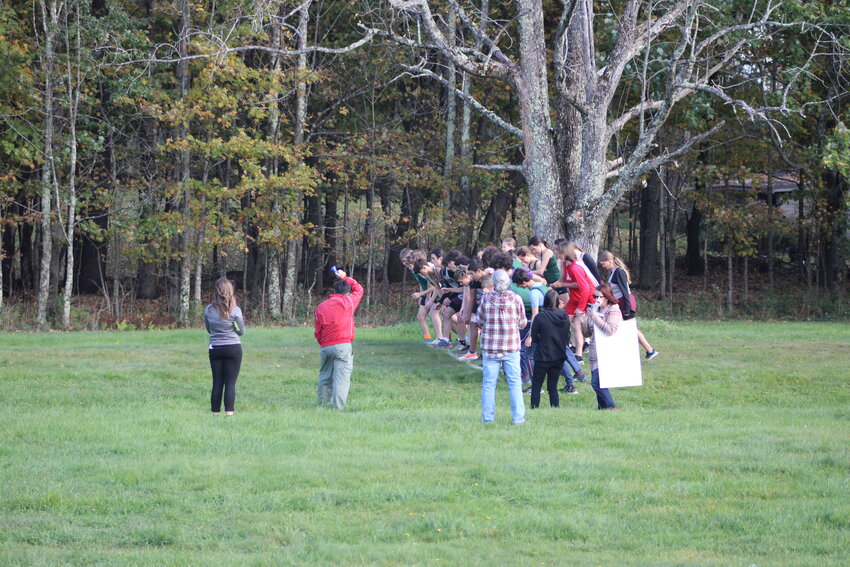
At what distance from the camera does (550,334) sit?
38.2 ft

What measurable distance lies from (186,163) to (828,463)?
68.8 feet

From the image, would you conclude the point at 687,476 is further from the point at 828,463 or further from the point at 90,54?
the point at 90,54

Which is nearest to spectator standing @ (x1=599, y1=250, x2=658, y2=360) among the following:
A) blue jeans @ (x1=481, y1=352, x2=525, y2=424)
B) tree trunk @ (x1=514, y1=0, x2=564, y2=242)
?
blue jeans @ (x1=481, y1=352, x2=525, y2=424)

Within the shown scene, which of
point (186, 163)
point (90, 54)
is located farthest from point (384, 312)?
point (90, 54)

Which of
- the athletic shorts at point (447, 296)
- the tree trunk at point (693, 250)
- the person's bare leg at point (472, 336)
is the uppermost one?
the tree trunk at point (693, 250)

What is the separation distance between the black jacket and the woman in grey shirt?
11.3 ft

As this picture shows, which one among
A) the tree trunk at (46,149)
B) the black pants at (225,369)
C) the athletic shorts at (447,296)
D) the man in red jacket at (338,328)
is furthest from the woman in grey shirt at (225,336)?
the tree trunk at (46,149)

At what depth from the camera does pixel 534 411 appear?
38.8ft

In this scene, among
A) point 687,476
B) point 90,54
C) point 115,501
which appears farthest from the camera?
point 90,54

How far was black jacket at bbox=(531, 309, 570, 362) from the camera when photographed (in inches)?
458

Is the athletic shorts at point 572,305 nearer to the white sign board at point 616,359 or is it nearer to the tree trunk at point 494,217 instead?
the white sign board at point 616,359

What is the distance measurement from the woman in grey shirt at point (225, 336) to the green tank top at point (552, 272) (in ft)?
17.7

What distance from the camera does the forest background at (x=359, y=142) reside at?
2086 cm

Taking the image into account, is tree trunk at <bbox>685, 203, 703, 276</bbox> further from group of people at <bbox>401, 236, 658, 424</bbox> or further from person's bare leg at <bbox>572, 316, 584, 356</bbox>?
person's bare leg at <bbox>572, 316, 584, 356</bbox>
